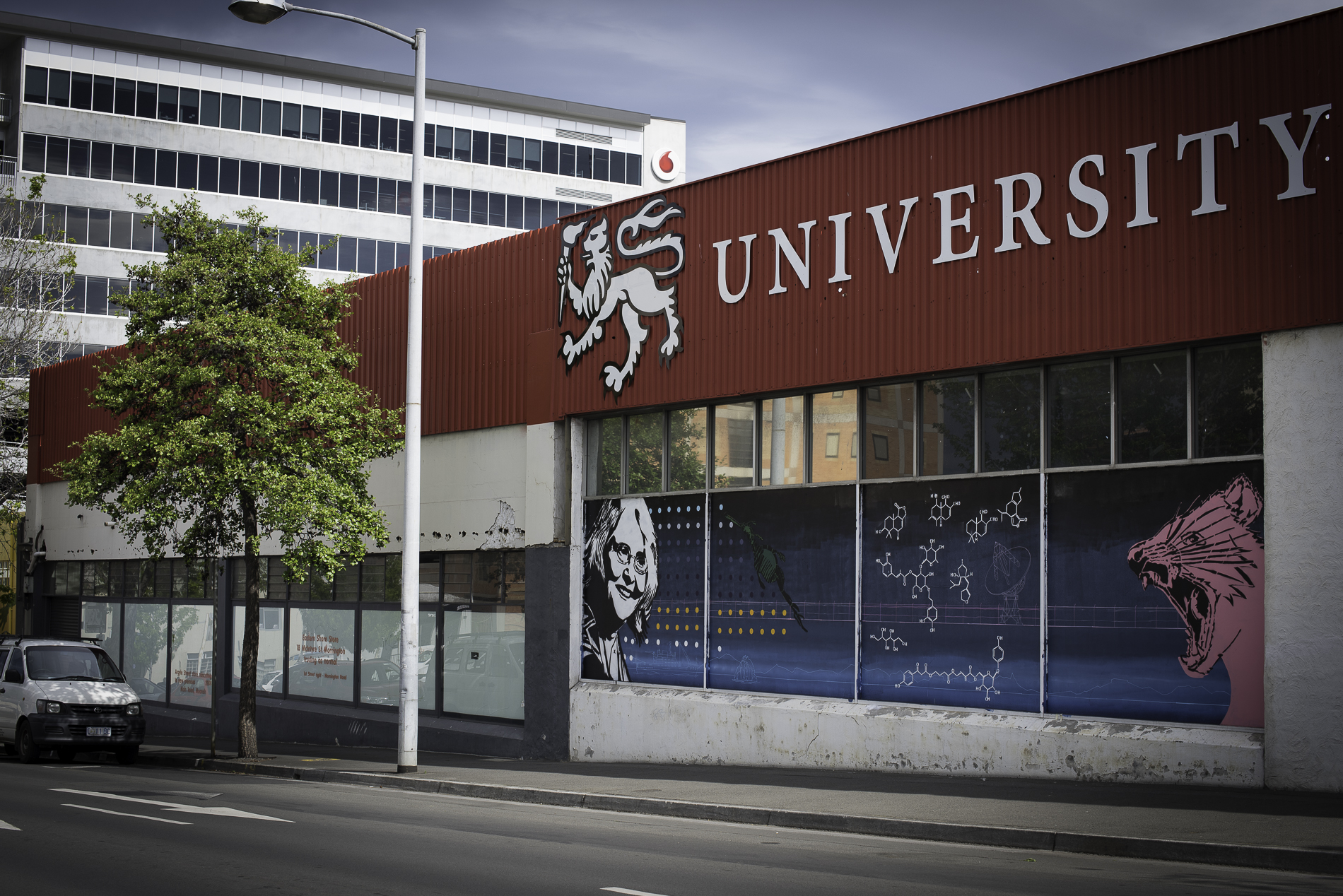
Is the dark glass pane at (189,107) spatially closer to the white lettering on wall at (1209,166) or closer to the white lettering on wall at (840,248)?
the white lettering on wall at (840,248)

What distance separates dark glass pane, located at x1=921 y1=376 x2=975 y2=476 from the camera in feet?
51.1

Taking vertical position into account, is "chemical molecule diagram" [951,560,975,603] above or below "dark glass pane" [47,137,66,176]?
below

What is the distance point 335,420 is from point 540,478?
10.8ft

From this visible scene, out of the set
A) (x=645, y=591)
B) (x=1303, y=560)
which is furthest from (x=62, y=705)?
(x=1303, y=560)

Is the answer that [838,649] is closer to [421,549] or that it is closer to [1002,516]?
[1002,516]

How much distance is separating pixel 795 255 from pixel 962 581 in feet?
15.9

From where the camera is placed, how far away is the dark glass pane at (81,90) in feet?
201

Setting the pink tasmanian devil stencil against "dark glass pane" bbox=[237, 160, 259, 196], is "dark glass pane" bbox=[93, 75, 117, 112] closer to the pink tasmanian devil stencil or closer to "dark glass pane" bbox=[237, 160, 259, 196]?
"dark glass pane" bbox=[237, 160, 259, 196]

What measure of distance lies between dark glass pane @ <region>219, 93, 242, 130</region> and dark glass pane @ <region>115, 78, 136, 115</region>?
3918mm

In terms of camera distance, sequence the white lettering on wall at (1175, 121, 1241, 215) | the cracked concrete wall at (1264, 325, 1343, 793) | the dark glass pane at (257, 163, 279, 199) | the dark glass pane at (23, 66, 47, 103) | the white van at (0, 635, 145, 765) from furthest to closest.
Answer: the dark glass pane at (257, 163, 279, 199) → the dark glass pane at (23, 66, 47, 103) → the white van at (0, 635, 145, 765) → the white lettering on wall at (1175, 121, 1241, 215) → the cracked concrete wall at (1264, 325, 1343, 793)

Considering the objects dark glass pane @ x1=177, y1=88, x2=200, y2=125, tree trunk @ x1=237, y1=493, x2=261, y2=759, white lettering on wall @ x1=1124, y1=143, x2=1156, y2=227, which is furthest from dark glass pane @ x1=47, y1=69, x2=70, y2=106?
white lettering on wall @ x1=1124, y1=143, x2=1156, y2=227

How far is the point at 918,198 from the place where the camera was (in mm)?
16016

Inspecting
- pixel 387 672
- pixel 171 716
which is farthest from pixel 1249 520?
pixel 171 716

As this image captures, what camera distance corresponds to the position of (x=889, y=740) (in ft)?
51.3
